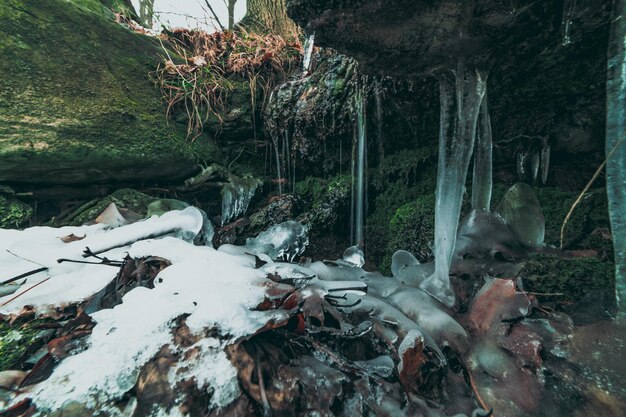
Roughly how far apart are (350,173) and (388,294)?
1.71 meters

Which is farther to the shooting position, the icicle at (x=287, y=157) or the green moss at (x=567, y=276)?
the icicle at (x=287, y=157)

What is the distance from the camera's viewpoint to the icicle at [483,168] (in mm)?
2033

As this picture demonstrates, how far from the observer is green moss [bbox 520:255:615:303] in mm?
1369

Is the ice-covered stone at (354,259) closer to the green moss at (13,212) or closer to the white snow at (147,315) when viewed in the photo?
the white snow at (147,315)

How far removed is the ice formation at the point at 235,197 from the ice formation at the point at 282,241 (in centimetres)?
70

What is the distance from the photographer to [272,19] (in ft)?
15.1

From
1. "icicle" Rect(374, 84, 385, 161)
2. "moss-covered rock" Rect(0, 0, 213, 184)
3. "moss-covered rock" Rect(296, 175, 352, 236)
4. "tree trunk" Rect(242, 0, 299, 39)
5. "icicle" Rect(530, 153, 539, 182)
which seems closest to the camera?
"icicle" Rect(530, 153, 539, 182)

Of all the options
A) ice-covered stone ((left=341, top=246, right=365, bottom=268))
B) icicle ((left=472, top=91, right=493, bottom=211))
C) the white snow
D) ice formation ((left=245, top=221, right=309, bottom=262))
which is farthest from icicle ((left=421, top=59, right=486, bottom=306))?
ice formation ((left=245, top=221, right=309, bottom=262))

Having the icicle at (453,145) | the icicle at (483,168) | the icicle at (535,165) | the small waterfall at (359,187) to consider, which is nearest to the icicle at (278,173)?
the small waterfall at (359,187)

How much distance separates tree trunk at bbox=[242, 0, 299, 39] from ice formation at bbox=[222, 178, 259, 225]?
251 cm

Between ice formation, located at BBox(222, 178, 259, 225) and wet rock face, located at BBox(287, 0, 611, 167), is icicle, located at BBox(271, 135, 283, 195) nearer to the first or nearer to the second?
ice formation, located at BBox(222, 178, 259, 225)

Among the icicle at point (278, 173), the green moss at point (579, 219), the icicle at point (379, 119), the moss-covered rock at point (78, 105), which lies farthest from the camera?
the icicle at point (278, 173)

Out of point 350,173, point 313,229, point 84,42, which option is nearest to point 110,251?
point 313,229

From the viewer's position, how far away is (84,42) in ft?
9.77
